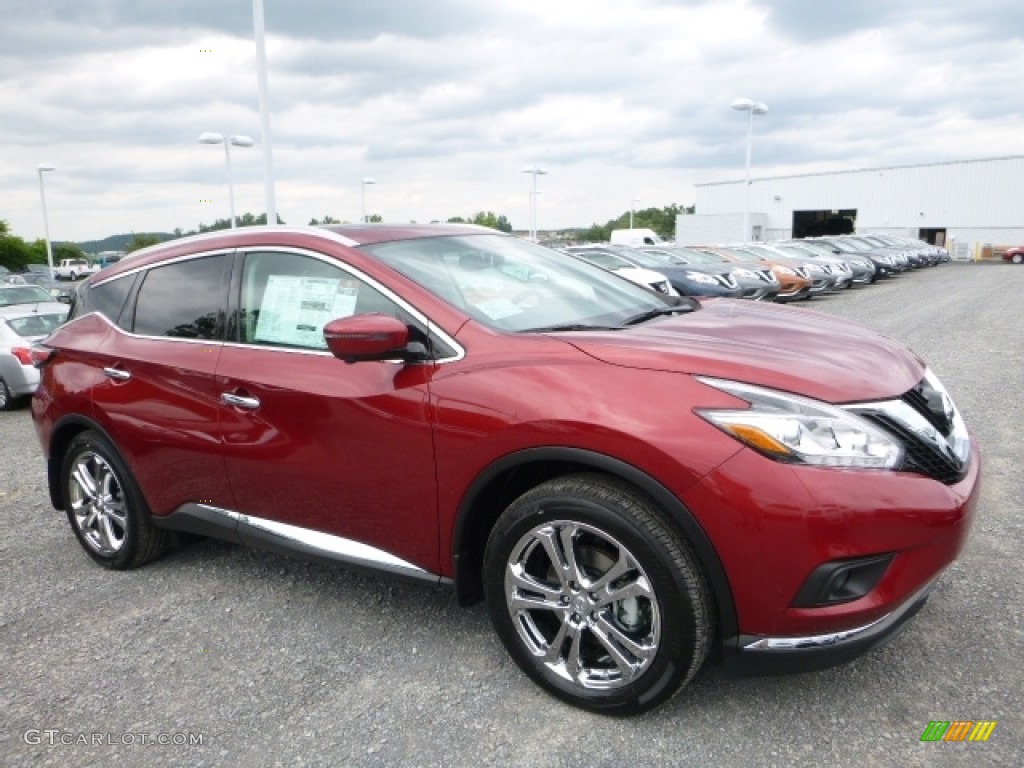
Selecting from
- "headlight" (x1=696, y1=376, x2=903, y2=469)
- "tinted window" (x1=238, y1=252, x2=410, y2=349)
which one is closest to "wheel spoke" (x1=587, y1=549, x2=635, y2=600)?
"headlight" (x1=696, y1=376, x2=903, y2=469)

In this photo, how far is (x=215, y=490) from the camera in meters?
3.50

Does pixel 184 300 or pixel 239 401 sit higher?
pixel 184 300

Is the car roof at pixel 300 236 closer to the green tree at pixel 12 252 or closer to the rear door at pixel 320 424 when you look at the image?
the rear door at pixel 320 424

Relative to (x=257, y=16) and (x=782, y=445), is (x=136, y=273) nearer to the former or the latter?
(x=782, y=445)

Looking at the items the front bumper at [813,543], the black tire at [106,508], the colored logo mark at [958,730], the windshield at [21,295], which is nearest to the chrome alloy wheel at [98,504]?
the black tire at [106,508]

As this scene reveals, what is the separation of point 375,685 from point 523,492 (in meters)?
0.88

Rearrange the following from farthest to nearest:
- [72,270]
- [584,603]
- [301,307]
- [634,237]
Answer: [72,270] < [634,237] < [301,307] < [584,603]

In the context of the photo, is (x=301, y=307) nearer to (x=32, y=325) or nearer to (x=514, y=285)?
(x=514, y=285)

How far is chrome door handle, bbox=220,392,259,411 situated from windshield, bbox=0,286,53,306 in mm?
10723

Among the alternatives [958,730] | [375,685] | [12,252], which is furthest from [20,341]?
[12,252]

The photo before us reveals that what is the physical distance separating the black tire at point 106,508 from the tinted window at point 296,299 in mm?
1126

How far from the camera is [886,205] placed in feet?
196

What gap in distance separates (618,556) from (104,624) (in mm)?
2345

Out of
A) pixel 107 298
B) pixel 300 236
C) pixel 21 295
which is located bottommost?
pixel 21 295
